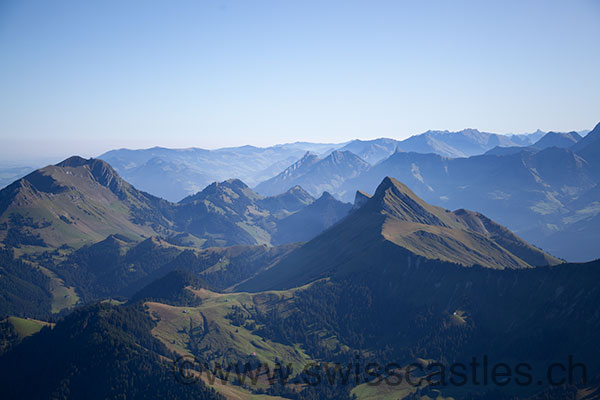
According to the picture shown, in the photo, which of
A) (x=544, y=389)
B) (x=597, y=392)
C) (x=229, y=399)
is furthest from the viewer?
(x=229, y=399)

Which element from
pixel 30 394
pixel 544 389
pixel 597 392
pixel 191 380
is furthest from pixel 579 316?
pixel 30 394

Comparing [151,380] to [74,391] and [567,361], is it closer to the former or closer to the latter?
[74,391]

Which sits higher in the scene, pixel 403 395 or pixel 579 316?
pixel 579 316

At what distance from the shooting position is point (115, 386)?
639 feet

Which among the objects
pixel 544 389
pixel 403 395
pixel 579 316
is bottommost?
pixel 403 395

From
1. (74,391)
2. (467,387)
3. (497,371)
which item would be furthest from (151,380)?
(497,371)

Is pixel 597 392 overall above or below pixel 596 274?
below

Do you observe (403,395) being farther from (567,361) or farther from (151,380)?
(151,380)

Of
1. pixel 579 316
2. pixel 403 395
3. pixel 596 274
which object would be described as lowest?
pixel 403 395

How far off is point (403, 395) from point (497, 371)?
1670 inches

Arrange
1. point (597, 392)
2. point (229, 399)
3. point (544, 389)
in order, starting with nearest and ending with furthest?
1. point (597, 392)
2. point (544, 389)
3. point (229, 399)

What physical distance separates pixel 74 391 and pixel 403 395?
462 feet

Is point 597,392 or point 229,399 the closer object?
point 597,392

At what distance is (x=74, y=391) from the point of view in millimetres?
193000
